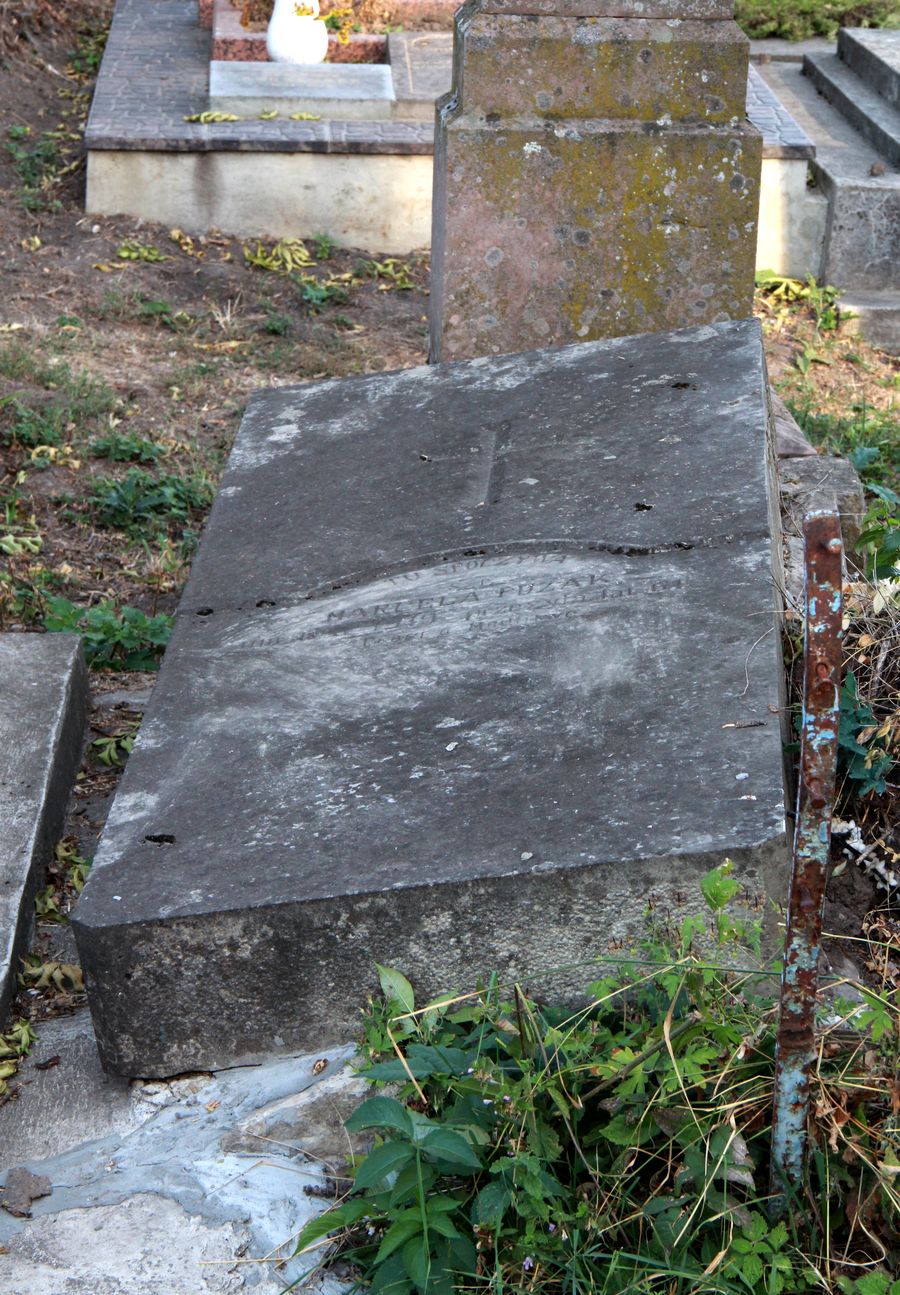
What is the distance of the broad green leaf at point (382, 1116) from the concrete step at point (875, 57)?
684 centimetres

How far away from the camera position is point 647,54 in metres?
3.83

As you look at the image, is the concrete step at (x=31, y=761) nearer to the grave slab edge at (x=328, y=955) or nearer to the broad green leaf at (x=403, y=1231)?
the grave slab edge at (x=328, y=955)

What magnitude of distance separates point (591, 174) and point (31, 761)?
2264 mm

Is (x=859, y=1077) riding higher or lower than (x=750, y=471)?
lower

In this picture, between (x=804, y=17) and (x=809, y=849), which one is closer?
(x=809, y=849)

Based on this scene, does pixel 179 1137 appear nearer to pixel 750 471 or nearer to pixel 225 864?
pixel 225 864

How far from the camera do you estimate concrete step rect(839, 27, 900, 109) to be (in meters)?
7.32

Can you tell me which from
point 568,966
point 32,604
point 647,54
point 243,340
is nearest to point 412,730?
point 568,966

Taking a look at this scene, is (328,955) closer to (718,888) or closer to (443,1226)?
(443,1226)

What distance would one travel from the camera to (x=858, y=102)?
736 cm

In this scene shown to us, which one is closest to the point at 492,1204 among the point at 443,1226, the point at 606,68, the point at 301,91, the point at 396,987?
the point at 443,1226

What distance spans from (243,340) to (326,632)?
3667mm

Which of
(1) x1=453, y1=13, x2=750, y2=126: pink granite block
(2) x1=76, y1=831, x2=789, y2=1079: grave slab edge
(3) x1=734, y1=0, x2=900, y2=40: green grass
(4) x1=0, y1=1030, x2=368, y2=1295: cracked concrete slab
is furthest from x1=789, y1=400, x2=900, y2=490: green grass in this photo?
→ (3) x1=734, y1=0, x2=900, y2=40: green grass

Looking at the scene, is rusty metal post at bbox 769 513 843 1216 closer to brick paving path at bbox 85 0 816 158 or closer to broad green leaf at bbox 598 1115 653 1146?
broad green leaf at bbox 598 1115 653 1146
